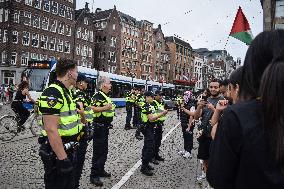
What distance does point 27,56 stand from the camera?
2120 inches

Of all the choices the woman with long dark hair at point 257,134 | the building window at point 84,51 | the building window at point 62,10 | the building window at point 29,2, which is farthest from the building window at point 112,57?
the woman with long dark hair at point 257,134

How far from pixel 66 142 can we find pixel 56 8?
58699mm

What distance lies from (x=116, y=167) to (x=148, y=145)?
1.07 meters

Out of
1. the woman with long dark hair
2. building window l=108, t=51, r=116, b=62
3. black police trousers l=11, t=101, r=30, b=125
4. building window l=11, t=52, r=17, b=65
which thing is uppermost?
building window l=108, t=51, r=116, b=62

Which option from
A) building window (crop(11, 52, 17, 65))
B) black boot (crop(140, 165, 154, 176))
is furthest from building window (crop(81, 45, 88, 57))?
black boot (crop(140, 165, 154, 176))

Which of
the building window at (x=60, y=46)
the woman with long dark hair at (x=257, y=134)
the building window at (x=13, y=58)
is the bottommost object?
the woman with long dark hair at (x=257, y=134)

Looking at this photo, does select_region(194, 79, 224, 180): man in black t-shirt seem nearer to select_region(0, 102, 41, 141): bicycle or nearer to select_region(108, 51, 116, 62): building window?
select_region(0, 102, 41, 141): bicycle

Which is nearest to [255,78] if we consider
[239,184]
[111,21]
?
[239,184]

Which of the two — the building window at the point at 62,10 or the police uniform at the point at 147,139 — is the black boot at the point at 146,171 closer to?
the police uniform at the point at 147,139

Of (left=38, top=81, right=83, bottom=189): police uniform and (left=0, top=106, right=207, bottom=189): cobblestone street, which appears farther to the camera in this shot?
(left=0, top=106, right=207, bottom=189): cobblestone street

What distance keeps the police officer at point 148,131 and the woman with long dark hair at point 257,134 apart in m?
6.21

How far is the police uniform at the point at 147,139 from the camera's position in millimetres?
7965

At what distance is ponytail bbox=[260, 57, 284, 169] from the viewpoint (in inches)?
66.0

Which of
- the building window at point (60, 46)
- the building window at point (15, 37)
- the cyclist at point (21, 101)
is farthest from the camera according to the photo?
the building window at point (60, 46)
